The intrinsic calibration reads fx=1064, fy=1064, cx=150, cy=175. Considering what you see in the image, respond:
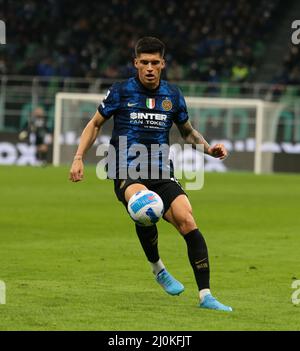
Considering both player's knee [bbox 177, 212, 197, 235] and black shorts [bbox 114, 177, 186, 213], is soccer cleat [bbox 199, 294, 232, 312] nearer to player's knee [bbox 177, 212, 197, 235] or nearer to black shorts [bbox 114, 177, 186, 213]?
player's knee [bbox 177, 212, 197, 235]

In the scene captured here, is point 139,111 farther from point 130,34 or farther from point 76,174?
point 130,34

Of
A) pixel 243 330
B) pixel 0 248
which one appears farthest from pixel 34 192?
pixel 243 330

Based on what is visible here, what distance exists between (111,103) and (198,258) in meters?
1.67

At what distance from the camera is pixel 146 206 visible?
9.02 metres

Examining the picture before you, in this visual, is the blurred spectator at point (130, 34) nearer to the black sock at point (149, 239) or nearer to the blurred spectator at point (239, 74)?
the blurred spectator at point (239, 74)

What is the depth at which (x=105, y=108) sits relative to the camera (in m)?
9.70

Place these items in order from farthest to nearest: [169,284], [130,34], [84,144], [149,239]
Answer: [130,34] → [149,239] → [169,284] → [84,144]

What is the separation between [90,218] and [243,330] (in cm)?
1085

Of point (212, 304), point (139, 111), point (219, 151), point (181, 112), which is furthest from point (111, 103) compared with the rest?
point (212, 304)

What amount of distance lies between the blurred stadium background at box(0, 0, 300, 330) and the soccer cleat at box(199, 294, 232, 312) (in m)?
0.12

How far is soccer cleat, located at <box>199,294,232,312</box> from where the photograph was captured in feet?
29.1

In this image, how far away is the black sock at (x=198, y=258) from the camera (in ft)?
29.7
